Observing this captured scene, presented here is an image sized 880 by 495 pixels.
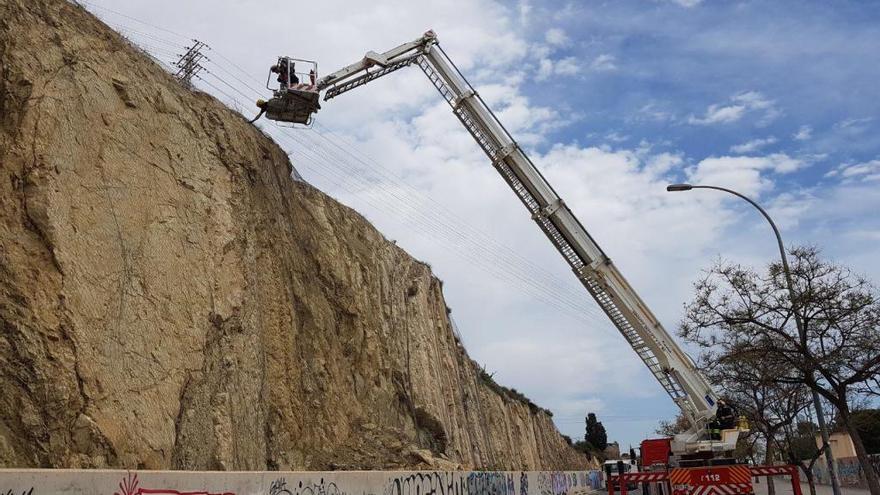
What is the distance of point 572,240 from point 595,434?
92101 mm

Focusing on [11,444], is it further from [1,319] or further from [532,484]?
[532,484]

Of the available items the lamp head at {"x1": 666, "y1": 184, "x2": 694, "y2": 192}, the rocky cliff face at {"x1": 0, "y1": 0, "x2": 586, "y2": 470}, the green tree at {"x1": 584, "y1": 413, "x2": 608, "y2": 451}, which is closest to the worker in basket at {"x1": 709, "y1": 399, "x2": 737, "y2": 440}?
the lamp head at {"x1": 666, "y1": 184, "x2": 694, "y2": 192}

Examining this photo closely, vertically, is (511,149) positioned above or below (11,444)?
above

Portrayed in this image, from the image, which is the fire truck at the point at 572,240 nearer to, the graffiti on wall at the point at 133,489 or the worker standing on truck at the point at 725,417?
the worker standing on truck at the point at 725,417

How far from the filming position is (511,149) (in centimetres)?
2311

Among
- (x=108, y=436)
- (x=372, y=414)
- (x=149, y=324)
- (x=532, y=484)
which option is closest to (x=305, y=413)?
(x=372, y=414)

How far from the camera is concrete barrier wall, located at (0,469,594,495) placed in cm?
820

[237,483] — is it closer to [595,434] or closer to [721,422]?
[721,422]

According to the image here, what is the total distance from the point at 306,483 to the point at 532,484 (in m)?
21.2

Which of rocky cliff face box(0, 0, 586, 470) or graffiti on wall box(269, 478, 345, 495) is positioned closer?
graffiti on wall box(269, 478, 345, 495)

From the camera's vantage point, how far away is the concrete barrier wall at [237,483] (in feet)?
26.9

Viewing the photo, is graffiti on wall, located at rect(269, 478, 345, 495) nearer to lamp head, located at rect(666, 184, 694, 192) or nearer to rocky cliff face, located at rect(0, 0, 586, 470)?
rocky cliff face, located at rect(0, 0, 586, 470)

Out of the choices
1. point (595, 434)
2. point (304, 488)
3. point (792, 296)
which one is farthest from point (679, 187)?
point (595, 434)

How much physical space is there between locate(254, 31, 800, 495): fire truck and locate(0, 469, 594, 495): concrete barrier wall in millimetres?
5713
